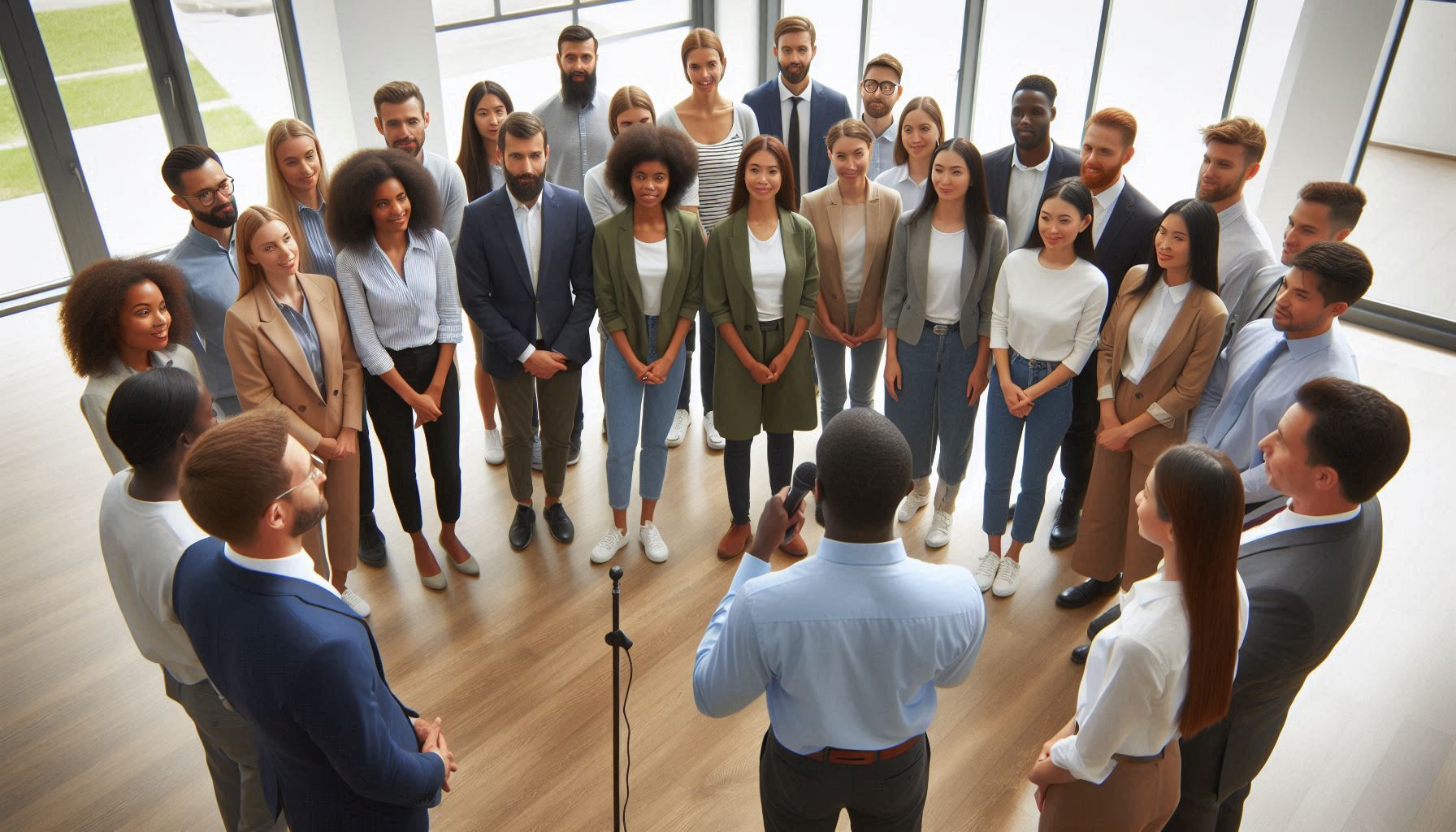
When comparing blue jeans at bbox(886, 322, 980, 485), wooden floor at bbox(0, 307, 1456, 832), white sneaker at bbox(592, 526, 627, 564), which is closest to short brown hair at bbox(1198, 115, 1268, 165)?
blue jeans at bbox(886, 322, 980, 485)

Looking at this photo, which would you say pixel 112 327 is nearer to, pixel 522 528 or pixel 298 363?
pixel 298 363

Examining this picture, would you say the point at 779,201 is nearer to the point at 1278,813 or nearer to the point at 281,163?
the point at 281,163

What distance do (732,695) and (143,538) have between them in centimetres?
135

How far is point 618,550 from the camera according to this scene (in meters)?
4.12

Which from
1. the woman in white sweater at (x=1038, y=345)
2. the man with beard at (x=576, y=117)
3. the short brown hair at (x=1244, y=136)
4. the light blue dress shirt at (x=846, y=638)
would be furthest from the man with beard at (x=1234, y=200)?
the man with beard at (x=576, y=117)

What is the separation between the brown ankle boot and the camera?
4.09 meters

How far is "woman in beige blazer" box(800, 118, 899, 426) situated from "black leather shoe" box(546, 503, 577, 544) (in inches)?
52.8

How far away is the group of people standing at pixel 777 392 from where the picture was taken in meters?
1.81

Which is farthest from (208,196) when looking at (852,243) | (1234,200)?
(1234,200)

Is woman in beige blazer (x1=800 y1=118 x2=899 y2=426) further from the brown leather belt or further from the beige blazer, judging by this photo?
the brown leather belt

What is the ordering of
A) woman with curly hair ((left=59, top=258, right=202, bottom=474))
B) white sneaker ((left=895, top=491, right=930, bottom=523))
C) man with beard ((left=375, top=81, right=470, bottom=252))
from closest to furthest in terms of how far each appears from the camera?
woman with curly hair ((left=59, top=258, right=202, bottom=474)), man with beard ((left=375, top=81, right=470, bottom=252)), white sneaker ((left=895, top=491, right=930, bottom=523))

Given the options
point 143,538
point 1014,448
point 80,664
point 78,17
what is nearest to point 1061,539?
point 1014,448

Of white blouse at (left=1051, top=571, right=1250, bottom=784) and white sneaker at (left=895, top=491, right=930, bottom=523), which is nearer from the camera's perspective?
white blouse at (left=1051, top=571, right=1250, bottom=784)

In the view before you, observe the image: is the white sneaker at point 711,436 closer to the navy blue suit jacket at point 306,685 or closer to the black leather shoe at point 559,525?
the black leather shoe at point 559,525
